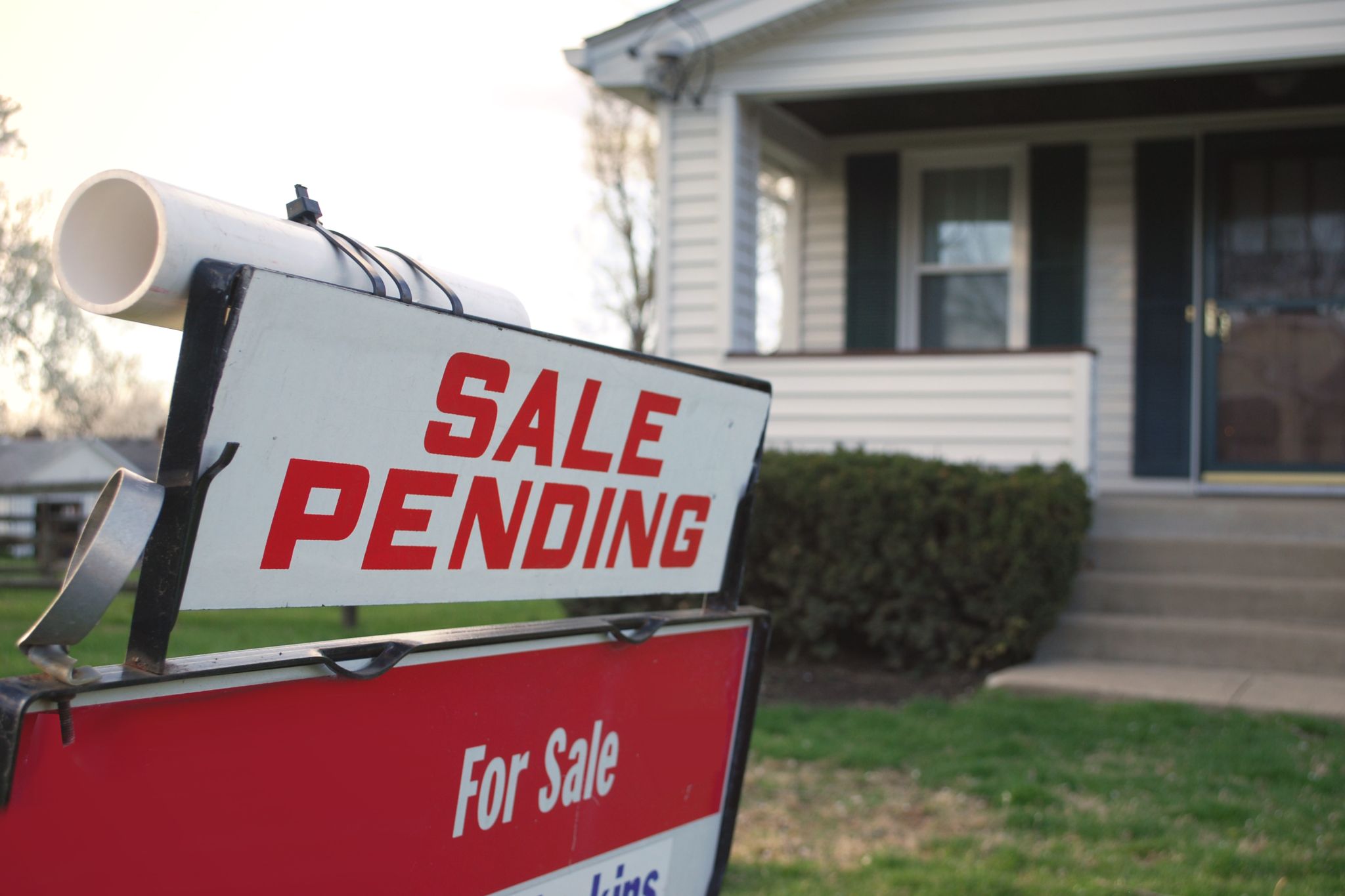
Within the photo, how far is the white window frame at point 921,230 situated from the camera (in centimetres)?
925

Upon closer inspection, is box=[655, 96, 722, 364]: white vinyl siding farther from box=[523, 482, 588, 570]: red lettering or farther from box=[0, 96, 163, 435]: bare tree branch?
box=[523, 482, 588, 570]: red lettering

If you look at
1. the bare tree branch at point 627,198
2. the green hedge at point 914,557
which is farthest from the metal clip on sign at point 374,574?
the bare tree branch at point 627,198

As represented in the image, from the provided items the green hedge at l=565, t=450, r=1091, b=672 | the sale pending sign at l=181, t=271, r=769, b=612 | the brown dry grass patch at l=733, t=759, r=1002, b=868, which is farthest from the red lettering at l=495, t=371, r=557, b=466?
the green hedge at l=565, t=450, r=1091, b=672

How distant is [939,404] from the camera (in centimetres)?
752

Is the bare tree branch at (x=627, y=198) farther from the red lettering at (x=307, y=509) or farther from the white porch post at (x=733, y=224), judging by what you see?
the red lettering at (x=307, y=509)

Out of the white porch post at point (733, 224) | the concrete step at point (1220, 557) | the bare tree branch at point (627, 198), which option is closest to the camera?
the concrete step at point (1220, 557)

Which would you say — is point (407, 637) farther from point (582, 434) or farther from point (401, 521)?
point (582, 434)

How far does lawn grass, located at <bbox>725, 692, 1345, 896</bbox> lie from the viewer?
361cm

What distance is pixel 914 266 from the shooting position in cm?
953

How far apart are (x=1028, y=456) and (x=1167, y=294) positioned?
8.43ft

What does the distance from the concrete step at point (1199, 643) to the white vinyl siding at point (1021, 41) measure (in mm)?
3325

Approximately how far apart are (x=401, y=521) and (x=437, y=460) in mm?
103

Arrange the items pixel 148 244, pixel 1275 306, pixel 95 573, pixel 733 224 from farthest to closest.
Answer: pixel 1275 306, pixel 733 224, pixel 148 244, pixel 95 573

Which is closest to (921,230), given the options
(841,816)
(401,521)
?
(841,816)
